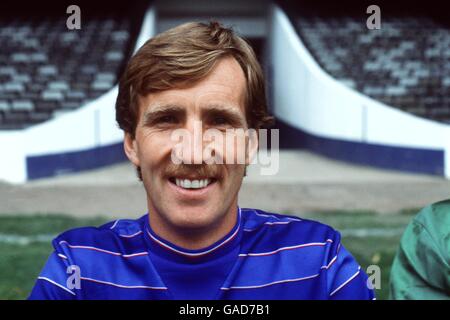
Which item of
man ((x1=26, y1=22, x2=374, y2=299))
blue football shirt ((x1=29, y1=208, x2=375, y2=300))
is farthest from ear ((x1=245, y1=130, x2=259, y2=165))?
blue football shirt ((x1=29, y1=208, x2=375, y2=300))

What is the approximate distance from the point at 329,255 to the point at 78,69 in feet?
44.4

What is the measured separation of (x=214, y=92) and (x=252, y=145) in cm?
16

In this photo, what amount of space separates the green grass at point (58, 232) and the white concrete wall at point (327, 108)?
3.83 metres

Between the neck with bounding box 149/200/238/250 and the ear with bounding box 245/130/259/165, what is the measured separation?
93 millimetres

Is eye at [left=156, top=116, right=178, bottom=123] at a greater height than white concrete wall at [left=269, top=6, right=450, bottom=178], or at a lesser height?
greater

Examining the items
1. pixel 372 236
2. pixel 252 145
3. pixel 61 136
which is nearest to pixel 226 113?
pixel 252 145

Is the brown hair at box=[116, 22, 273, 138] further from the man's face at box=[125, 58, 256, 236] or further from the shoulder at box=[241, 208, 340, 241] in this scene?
the shoulder at box=[241, 208, 340, 241]

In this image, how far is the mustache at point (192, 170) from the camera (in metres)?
1.23

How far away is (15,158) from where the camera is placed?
33.7 ft

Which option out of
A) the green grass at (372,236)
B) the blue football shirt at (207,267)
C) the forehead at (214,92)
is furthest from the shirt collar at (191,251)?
the green grass at (372,236)

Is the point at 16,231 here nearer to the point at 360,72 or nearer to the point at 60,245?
the point at 60,245

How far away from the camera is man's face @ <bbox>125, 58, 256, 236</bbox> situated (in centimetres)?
123

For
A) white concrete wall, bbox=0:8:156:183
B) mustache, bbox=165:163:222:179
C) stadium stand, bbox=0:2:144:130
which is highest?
mustache, bbox=165:163:222:179

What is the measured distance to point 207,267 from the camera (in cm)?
133
